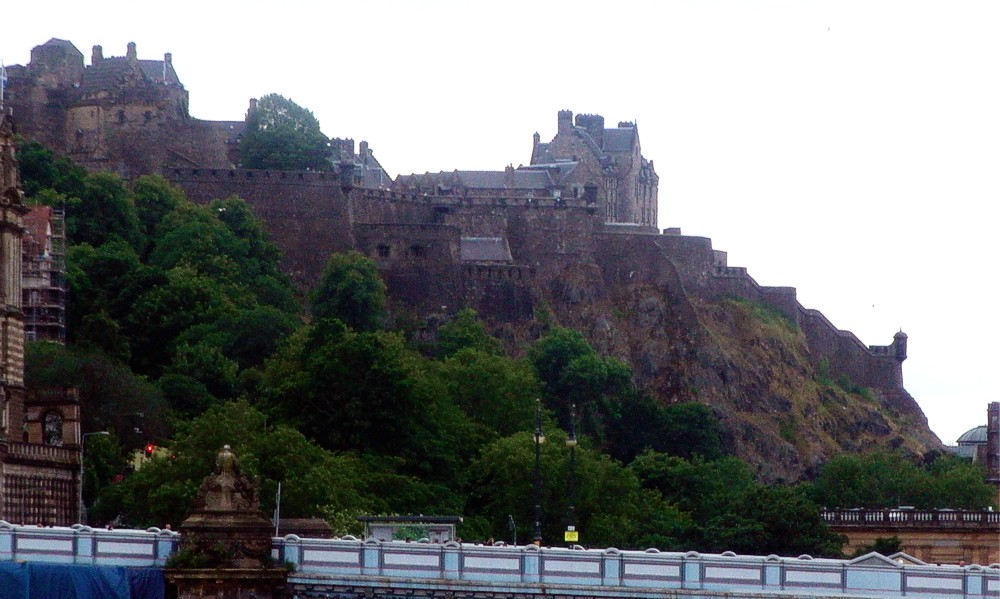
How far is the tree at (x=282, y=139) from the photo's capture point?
15212 cm

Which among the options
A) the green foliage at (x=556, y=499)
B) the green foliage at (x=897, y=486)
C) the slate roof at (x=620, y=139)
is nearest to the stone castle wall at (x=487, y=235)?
the slate roof at (x=620, y=139)

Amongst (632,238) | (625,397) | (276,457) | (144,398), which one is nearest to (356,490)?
(276,457)

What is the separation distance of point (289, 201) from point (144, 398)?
47304 millimetres

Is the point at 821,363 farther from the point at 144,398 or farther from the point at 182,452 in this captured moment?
the point at 182,452

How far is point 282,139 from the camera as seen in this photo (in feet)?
503

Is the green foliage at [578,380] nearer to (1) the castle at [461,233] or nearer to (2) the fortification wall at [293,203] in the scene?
(1) the castle at [461,233]

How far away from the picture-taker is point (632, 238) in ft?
508

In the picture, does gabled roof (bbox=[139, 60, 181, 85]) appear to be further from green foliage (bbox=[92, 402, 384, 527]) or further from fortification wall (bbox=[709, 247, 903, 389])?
green foliage (bbox=[92, 402, 384, 527])

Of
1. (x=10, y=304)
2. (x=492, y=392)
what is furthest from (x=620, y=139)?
(x=10, y=304)

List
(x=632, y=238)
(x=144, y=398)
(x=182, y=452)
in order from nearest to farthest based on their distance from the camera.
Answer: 1. (x=182, y=452)
2. (x=144, y=398)
3. (x=632, y=238)

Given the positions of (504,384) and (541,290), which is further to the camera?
(541,290)

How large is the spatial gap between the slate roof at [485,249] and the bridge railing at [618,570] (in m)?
97.5

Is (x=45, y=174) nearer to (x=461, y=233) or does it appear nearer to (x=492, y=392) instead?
(x=492, y=392)

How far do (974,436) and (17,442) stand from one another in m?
104
